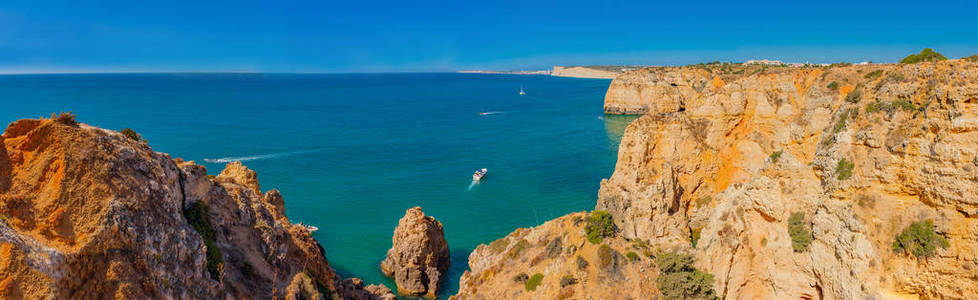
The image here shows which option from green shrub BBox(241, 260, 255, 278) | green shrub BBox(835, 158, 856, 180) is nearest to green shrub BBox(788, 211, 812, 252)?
green shrub BBox(835, 158, 856, 180)

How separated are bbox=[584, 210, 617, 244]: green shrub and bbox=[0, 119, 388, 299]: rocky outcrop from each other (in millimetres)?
15720

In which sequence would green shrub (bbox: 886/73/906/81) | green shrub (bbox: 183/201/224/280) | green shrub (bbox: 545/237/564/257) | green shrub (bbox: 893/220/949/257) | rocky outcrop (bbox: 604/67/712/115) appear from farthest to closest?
1. rocky outcrop (bbox: 604/67/712/115)
2. green shrub (bbox: 545/237/564/257)
3. green shrub (bbox: 886/73/906/81)
4. green shrub (bbox: 183/201/224/280)
5. green shrub (bbox: 893/220/949/257)

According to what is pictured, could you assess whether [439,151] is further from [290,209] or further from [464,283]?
[464,283]

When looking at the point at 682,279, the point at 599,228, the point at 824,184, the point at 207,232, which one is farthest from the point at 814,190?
the point at 207,232

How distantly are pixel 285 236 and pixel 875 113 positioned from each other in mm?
24521

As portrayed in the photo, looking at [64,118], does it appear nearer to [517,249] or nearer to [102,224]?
[102,224]

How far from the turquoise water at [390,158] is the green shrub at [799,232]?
881 inches

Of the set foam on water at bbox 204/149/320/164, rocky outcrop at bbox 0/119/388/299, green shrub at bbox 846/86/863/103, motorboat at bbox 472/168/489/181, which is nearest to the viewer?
rocky outcrop at bbox 0/119/388/299

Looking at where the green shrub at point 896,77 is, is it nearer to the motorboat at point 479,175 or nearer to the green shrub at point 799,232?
the green shrub at point 799,232

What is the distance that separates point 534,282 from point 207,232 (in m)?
15.0

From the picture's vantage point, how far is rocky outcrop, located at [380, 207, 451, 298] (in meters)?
33.6

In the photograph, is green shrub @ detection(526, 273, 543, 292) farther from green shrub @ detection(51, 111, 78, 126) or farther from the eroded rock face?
green shrub @ detection(51, 111, 78, 126)

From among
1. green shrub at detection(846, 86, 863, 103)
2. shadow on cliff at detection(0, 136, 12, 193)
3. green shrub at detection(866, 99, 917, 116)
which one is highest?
green shrub at detection(846, 86, 863, 103)

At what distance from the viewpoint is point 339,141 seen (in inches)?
3467
